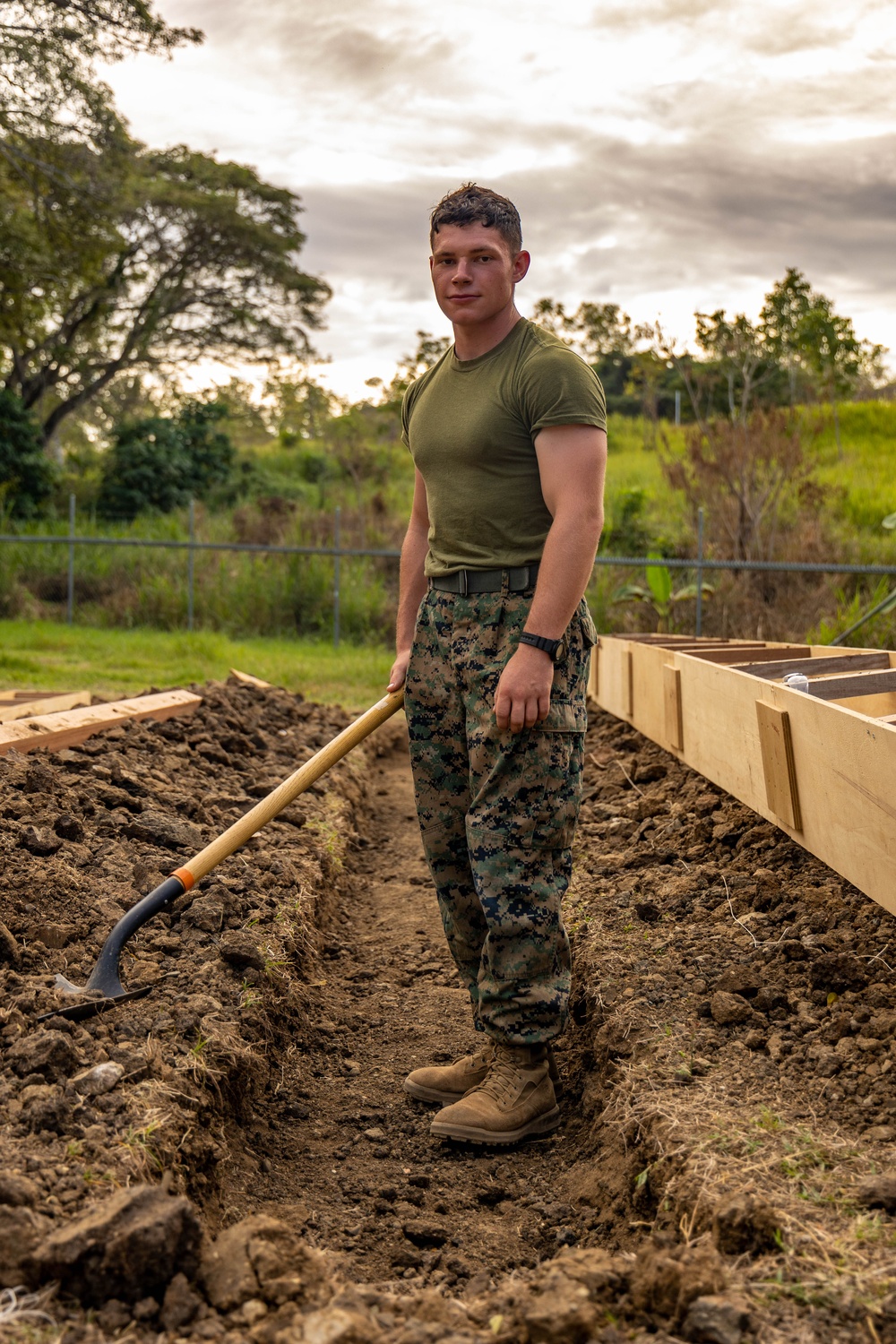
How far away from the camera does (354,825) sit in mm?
5828

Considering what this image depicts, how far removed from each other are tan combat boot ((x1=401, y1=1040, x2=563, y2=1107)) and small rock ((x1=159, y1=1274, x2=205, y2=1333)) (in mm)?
1250

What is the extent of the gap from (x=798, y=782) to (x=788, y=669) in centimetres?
167

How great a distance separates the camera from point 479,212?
274 cm

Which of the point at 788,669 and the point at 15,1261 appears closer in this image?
the point at 15,1261

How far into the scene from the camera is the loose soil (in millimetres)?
1821

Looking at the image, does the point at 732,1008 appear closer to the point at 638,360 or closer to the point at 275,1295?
the point at 275,1295

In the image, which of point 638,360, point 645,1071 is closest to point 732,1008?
point 645,1071

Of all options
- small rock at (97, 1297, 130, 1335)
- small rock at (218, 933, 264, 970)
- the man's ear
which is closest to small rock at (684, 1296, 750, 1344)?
small rock at (97, 1297, 130, 1335)

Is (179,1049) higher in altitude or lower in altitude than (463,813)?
lower

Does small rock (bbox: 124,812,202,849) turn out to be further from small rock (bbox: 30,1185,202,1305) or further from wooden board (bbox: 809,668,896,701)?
wooden board (bbox: 809,668,896,701)

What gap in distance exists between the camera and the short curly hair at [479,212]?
2.74 metres

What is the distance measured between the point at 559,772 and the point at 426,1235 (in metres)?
1.07

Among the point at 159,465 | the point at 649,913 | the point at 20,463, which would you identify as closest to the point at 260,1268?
the point at 649,913

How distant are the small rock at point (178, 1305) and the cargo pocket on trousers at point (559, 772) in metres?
1.28
